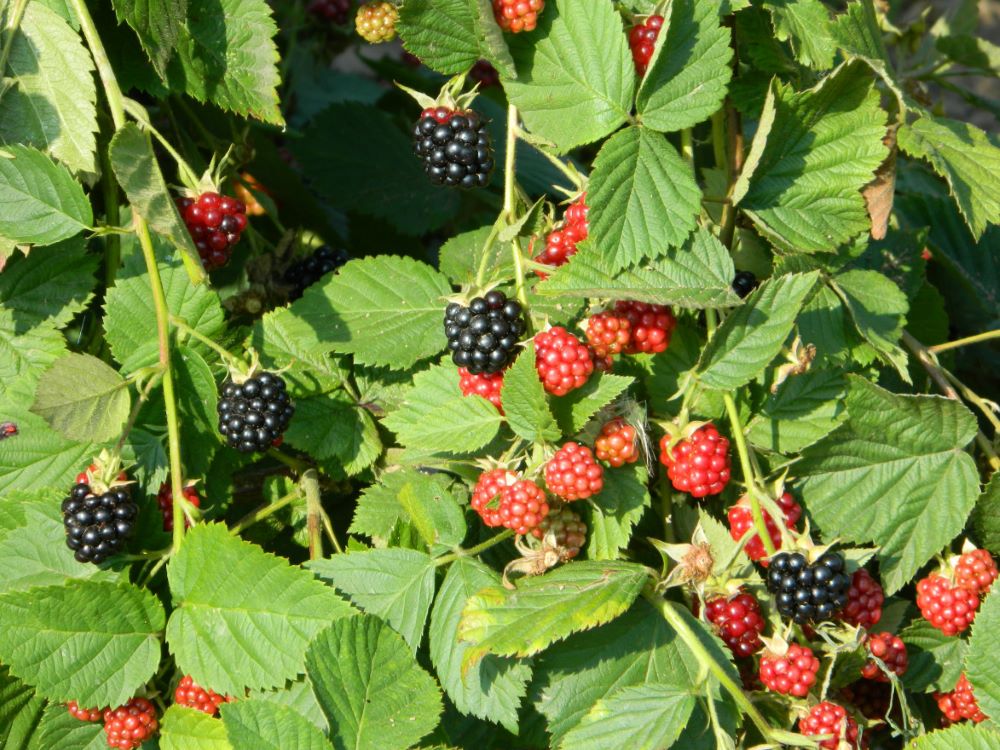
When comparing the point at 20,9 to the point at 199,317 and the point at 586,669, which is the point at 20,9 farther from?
the point at 586,669

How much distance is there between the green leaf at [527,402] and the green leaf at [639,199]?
0.70 feet

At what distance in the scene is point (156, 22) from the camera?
1.72 m

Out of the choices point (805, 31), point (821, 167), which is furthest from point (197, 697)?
point (805, 31)

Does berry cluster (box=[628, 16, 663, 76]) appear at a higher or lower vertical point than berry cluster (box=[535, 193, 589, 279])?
higher

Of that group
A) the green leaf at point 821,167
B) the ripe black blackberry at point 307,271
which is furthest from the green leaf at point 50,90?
the green leaf at point 821,167

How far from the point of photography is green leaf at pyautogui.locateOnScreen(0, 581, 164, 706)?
159 centimetres

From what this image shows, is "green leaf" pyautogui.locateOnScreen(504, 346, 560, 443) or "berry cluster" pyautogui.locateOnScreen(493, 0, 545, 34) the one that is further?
"berry cluster" pyautogui.locateOnScreen(493, 0, 545, 34)

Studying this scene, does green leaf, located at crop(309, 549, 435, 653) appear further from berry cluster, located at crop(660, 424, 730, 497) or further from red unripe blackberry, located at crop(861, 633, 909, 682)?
red unripe blackberry, located at crop(861, 633, 909, 682)

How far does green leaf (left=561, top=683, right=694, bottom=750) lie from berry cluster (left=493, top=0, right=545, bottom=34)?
1.00 m

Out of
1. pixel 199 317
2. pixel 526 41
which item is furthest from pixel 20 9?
pixel 526 41

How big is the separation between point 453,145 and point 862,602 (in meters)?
0.98

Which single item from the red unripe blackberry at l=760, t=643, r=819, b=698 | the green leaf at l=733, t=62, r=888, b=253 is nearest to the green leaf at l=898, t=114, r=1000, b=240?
the green leaf at l=733, t=62, r=888, b=253

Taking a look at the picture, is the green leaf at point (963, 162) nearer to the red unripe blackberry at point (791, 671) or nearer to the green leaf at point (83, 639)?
the red unripe blackberry at point (791, 671)

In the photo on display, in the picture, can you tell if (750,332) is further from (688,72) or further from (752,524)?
(688,72)
